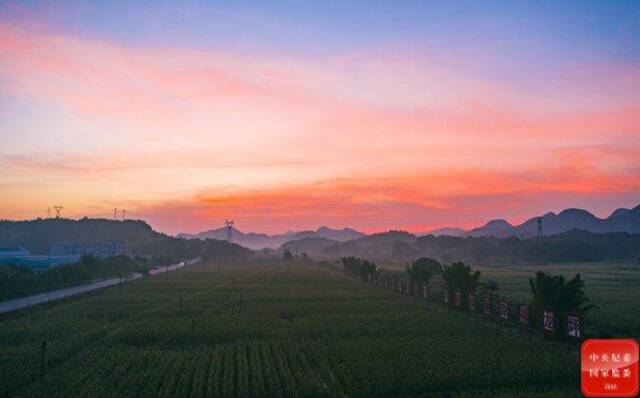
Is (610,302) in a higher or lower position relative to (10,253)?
lower

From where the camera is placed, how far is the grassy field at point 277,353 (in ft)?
64.0

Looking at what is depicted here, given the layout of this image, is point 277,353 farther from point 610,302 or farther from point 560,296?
point 610,302

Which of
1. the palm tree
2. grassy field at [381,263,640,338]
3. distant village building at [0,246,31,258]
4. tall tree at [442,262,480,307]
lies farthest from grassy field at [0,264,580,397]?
distant village building at [0,246,31,258]

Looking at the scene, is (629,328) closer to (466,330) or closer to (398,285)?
(466,330)

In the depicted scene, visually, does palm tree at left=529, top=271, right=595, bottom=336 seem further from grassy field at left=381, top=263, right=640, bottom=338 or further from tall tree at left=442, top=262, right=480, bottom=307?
tall tree at left=442, top=262, right=480, bottom=307

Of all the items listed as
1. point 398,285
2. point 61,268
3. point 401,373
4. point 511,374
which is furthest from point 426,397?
point 61,268

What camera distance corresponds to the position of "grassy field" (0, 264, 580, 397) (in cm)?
1952

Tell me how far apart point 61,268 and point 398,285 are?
41762mm

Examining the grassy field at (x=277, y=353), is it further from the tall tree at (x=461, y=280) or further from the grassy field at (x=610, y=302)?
the grassy field at (x=610, y=302)

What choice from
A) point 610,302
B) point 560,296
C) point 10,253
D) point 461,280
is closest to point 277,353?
point 560,296

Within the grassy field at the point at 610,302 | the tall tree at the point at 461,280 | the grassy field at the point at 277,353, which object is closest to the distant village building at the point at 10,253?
the grassy field at the point at 277,353

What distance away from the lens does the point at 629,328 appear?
100ft

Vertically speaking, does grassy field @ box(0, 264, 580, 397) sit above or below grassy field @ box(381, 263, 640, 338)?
below

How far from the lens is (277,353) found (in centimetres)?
2523
